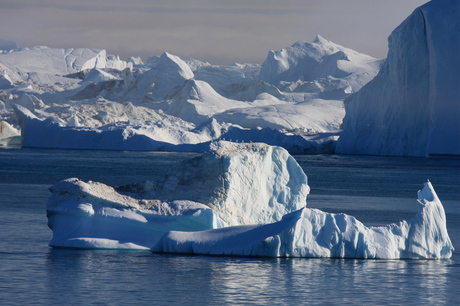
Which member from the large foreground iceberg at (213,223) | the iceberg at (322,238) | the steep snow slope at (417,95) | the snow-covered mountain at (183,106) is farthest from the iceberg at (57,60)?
the iceberg at (322,238)

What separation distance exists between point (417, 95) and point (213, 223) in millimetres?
32502

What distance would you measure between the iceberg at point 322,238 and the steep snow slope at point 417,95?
29.7 meters

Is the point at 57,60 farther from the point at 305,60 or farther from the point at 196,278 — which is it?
the point at 196,278

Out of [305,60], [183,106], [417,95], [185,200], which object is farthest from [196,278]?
[305,60]

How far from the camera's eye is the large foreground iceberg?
38.6 ft

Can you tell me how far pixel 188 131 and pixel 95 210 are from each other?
39402mm

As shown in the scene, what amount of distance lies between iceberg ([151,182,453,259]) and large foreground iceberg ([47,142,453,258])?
14 millimetres

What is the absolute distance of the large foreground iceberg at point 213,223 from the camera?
38.6 feet

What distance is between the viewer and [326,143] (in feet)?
173

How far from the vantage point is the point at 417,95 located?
141 ft

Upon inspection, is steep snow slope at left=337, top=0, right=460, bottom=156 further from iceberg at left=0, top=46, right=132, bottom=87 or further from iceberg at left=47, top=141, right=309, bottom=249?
iceberg at left=0, top=46, right=132, bottom=87

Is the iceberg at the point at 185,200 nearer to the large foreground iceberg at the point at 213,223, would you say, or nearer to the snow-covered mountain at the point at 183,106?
the large foreground iceberg at the point at 213,223

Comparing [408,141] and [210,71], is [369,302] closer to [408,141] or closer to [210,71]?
[408,141]

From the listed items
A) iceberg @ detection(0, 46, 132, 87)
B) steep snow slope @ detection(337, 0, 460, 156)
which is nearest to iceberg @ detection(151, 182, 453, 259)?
steep snow slope @ detection(337, 0, 460, 156)
